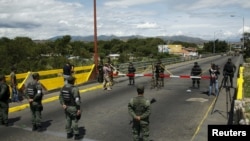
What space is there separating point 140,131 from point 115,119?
439 cm

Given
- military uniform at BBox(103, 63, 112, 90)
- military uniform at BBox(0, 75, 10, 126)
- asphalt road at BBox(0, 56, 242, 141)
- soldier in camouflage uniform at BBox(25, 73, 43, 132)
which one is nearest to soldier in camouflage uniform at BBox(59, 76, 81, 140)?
asphalt road at BBox(0, 56, 242, 141)

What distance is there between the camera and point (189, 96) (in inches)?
720

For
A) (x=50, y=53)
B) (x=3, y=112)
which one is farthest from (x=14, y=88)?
(x=50, y=53)

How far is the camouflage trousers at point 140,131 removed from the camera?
7871 mm

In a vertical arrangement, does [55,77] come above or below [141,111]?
below

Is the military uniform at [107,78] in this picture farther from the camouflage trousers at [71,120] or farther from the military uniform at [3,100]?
the camouflage trousers at [71,120]

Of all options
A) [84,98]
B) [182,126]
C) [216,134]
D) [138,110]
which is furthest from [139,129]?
[84,98]

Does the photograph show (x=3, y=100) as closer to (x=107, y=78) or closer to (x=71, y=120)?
(x=71, y=120)

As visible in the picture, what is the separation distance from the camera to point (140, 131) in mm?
8016

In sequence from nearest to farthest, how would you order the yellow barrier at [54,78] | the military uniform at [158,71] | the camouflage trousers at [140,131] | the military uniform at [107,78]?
1. the camouflage trousers at [140,131]
2. the yellow barrier at [54,78]
3. the military uniform at [107,78]
4. the military uniform at [158,71]

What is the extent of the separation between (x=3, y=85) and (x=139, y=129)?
533cm


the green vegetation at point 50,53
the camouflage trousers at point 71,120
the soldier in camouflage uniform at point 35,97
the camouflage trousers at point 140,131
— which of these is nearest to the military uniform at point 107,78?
the green vegetation at point 50,53

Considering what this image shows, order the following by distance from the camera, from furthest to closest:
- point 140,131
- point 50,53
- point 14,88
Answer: point 50,53 < point 14,88 < point 140,131

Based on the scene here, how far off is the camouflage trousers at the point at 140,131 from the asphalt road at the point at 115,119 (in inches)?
68.4
